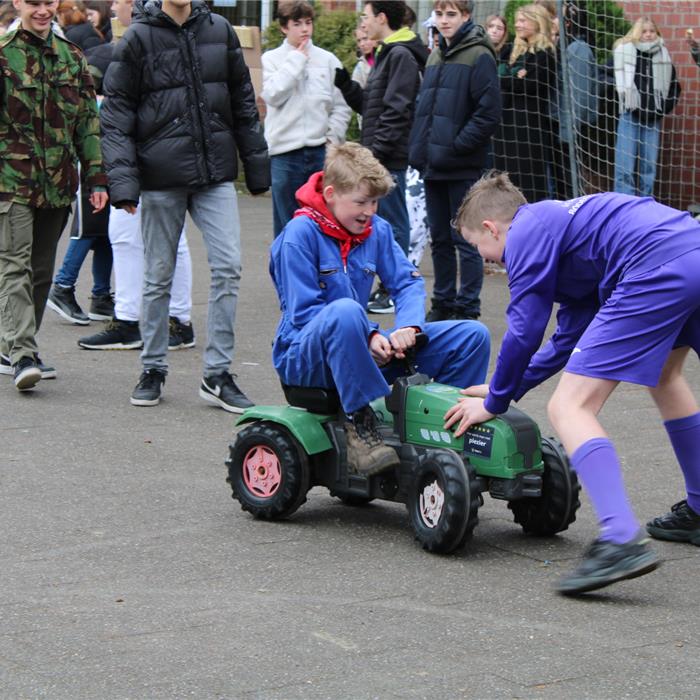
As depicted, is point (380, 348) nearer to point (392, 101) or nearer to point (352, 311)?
point (352, 311)

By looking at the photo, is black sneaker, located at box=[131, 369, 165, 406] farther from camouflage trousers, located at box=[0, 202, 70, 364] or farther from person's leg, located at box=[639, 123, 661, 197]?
person's leg, located at box=[639, 123, 661, 197]

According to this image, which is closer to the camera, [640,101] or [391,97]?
[391,97]

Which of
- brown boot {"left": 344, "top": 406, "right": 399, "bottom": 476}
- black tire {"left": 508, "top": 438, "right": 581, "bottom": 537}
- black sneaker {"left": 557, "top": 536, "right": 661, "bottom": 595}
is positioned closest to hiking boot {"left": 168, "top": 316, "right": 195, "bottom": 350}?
brown boot {"left": 344, "top": 406, "right": 399, "bottom": 476}

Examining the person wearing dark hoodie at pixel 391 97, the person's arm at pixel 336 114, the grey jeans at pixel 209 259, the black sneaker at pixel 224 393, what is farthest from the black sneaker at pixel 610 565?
the person's arm at pixel 336 114

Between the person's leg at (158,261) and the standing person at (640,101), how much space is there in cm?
601

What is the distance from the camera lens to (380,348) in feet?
17.6

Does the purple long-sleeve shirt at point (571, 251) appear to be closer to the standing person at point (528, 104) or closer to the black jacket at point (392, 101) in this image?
the black jacket at point (392, 101)

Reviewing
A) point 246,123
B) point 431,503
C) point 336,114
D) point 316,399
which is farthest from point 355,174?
point 336,114

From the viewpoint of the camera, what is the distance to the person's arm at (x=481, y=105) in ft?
31.4

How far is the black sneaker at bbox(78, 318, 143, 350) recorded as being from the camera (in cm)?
905

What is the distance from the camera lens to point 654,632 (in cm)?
431

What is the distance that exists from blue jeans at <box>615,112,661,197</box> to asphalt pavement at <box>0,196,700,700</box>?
19.8 feet

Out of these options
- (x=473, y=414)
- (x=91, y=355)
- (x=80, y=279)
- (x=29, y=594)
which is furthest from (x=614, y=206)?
(x=80, y=279)

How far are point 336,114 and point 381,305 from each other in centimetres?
147
